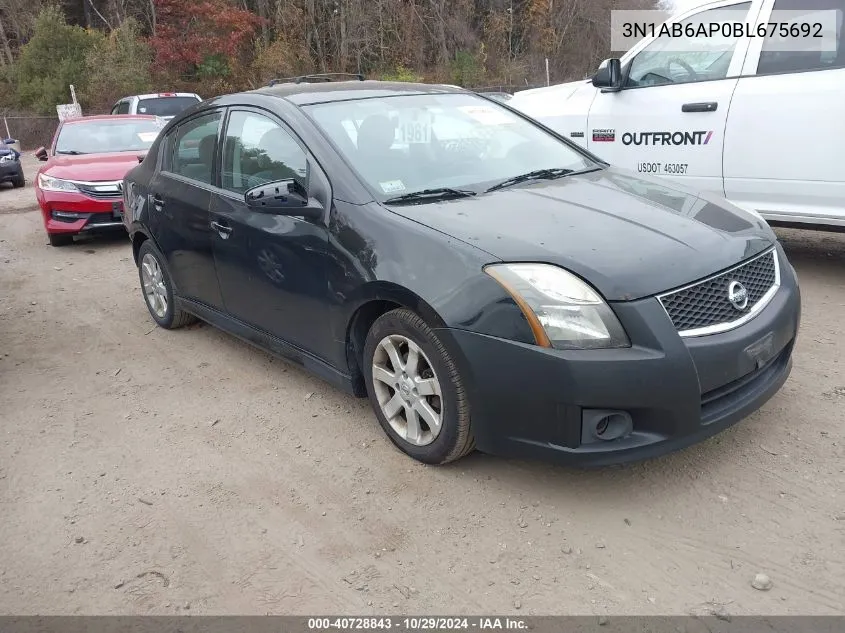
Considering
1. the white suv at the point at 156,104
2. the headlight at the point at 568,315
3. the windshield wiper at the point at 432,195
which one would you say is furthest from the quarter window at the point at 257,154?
the white suv at the point at 156,104

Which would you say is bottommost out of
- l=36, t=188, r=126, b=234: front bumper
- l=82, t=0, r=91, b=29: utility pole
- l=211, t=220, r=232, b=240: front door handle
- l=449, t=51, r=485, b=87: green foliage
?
l=36, t=188, r=126, b=234: front bumper

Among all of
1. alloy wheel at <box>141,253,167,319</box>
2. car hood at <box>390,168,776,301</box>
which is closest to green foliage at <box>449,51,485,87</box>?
alloy wheel at <box>141,253,167,319</box>

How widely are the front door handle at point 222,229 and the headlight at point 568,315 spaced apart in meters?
2.01

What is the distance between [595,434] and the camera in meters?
2.89

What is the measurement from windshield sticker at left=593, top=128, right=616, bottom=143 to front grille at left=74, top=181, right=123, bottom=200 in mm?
5623

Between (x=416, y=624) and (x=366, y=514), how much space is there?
0.69m

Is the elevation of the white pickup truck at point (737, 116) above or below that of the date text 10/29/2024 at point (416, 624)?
above

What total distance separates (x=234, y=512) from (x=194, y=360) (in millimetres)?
2010

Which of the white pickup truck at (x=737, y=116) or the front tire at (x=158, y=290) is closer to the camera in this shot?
the white pickup truck at (x=737, y=116)

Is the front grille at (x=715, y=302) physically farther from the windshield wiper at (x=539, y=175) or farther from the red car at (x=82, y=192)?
the red car at (x=82, y=192)

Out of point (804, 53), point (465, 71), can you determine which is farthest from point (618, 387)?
point (465, 71)

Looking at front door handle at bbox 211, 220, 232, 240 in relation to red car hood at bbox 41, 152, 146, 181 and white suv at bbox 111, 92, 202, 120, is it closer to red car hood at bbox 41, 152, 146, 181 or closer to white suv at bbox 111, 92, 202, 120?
red car hood at bbox 41, 152, 146, 181

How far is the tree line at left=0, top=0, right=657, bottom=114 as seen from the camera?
2961 cm

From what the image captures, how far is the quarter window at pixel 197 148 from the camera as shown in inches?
181
